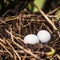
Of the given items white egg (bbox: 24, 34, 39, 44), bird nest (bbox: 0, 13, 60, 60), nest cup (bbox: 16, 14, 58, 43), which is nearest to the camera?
bird nest (bbox: 0, 13, 60, 60)

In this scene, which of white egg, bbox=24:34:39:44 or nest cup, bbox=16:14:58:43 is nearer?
white egg, bbox=24:34:39:44

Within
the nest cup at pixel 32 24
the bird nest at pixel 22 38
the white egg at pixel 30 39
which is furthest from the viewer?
the nest cup at pixel 32 24

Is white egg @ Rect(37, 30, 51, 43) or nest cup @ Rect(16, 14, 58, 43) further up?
nest cup @ Rect(16, 14, 58, 43)

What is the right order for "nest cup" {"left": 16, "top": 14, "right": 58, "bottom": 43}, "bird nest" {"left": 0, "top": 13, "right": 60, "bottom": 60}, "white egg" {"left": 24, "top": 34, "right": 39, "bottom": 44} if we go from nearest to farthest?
"bird nest" {"left": 0, "top": 13, "right": 60, "bottom": 60}, "white egg" {"left": 24, "top": 34, "right": 39, "bottom": 44}, "nest cup" {"left": 16, "top": 14, "right": 58, "bottom": 43}

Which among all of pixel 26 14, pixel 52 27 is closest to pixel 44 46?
pixel 52 27

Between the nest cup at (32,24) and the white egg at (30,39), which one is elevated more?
the nest cup at (32,24)

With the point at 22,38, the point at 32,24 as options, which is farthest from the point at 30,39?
the point at 32,24

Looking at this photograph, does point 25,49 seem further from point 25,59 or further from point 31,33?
point 31,33
